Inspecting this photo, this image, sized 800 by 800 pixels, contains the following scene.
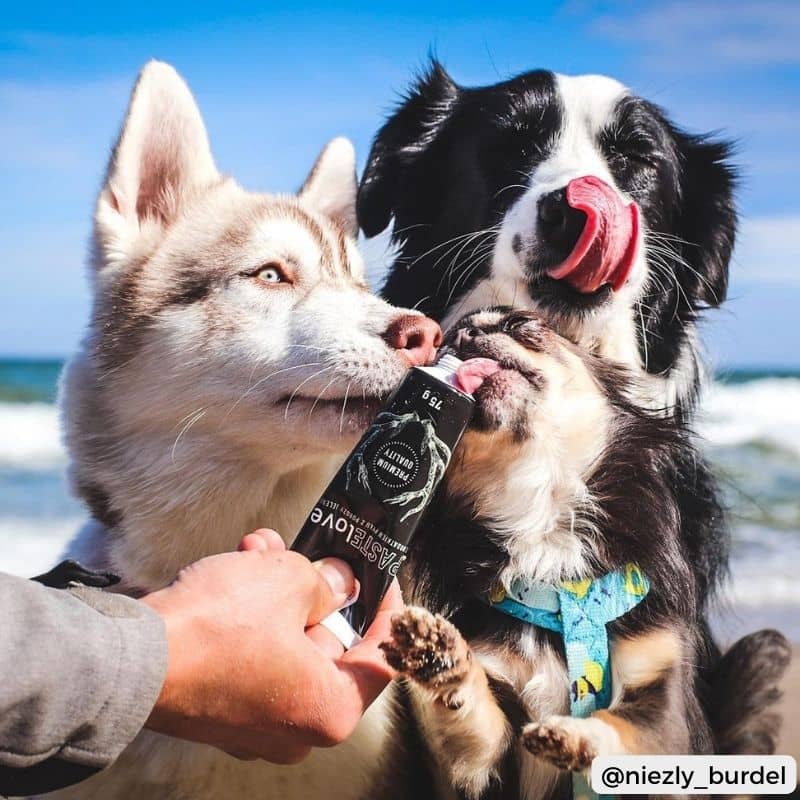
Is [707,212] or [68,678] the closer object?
[68,678]

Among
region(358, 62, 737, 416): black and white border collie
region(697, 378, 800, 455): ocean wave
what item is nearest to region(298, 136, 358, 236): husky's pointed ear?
region(358, 62, 737, 416): black and white border collie

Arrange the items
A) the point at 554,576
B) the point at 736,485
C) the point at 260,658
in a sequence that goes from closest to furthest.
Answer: the point at 260,658 → the point at 554,576 → the point at 736,485

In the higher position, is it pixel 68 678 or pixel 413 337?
pixel 413 337

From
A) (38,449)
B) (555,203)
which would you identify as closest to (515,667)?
(555,203)

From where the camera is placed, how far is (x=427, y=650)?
1770 millimetres

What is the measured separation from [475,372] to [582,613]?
0.53 m

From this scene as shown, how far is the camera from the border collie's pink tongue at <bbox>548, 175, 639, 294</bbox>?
7.22 feet

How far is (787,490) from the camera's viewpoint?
25.8 ft

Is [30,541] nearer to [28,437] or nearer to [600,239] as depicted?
[28,437]

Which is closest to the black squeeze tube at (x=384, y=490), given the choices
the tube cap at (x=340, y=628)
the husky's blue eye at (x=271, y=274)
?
the tube cap at (x=340, y=628)

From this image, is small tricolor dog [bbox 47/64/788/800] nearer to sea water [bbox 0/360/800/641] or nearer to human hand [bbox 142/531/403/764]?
human hand [bbox 142/531/403/764]

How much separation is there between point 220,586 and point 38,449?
813 cm

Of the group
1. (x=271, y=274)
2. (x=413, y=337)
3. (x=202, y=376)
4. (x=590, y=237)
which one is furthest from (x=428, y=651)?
(x=590, y=237)

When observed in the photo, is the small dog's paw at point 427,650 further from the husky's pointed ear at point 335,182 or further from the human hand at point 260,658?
the husky's pointed ear at point 335,182
